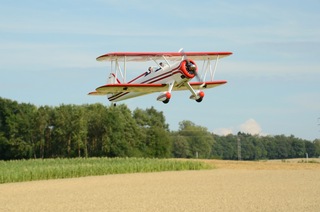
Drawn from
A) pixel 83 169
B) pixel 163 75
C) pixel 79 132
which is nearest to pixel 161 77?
pixel 163 75

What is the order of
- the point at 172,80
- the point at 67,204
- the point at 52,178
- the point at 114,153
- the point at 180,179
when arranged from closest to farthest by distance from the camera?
the point at 67,204 < the point at 172,80 < the point at 180,179 < the point at 52,178 < the point at 114,153

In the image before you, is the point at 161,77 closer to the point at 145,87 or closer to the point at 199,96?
the point at 145,87

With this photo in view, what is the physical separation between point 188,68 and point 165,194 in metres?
7.37

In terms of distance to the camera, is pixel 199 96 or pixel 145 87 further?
pixel 145 87

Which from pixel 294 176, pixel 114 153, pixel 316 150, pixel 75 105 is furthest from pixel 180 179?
pixel 316 150

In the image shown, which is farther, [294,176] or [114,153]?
[114,153]

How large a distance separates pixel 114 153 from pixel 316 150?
302 feet

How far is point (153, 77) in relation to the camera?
3222 cm

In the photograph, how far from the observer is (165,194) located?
33.2m

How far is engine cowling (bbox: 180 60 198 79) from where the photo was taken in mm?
31219

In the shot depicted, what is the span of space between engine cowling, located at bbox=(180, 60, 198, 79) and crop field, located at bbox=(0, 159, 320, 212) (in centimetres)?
654

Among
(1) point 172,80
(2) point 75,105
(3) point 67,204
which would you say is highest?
(2) point 75,105

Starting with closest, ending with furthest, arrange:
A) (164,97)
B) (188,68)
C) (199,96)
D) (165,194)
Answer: (164,97)
(199,96)
(188,68)
(165,194)

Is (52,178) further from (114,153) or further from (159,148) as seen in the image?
(159,148)
